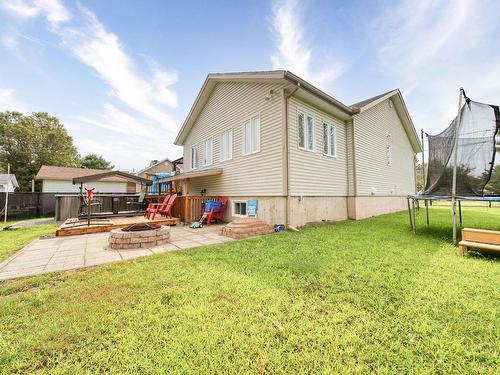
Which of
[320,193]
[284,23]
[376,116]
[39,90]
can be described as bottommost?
[320,193]

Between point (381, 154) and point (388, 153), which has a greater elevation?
point (388, 153)

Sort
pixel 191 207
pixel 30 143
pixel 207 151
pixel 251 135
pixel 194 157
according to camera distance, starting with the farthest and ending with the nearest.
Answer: pixel 30 143 < pixel 194 157 < pixel 207 151 < pixel 191 207 < pixel 251 135

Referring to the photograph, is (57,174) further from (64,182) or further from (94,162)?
(94,162)

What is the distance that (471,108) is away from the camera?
217 inches

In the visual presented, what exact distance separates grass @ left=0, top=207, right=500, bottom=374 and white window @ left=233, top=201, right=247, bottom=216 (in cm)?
538

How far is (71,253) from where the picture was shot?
4848 mm

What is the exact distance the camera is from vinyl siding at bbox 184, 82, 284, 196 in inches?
315

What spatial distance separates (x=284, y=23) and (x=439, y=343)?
11.4 meters

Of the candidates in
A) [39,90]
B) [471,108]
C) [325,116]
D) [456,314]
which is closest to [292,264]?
[456,314]

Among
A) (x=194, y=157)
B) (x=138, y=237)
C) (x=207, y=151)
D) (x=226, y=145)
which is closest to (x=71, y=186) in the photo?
(x=194, y=157)

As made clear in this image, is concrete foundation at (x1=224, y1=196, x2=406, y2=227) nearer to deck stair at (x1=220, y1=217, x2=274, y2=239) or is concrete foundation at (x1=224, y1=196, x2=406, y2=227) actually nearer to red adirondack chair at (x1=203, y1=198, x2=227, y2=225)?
red adirondack chair at (x1=203, y1=198, x2=227, y2=225)

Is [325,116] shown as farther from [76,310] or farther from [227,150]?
[76,310]

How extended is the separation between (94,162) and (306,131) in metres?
47.9

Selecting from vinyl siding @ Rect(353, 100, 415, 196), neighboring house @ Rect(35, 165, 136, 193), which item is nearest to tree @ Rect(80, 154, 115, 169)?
neighboring house @ Rect(35, 165, 136, 193)
